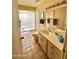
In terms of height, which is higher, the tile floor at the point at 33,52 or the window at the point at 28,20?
the window at the point at 28,20

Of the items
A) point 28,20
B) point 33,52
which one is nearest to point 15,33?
point 33,52

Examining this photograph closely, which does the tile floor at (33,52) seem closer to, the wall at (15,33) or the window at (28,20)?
the wall at (15,33)

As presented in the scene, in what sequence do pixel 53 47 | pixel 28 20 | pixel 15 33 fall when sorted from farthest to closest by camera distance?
pixel 28 20 → pixel 53 47 → pixel 15 33

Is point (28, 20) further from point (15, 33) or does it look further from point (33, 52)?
point (15, 33)

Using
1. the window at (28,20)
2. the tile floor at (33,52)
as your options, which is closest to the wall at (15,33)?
the tile floor at (33,52)

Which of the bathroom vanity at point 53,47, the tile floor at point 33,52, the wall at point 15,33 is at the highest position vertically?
the wall at point 15,33

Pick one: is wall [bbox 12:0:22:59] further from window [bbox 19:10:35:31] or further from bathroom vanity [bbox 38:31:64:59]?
window [bbox 19:10:35:31]

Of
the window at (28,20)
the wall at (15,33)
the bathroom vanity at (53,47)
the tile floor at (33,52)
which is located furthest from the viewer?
the window at (28,20)
